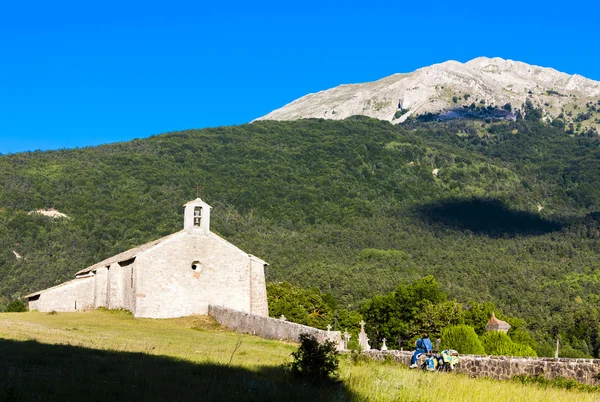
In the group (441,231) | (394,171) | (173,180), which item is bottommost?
(441,231)

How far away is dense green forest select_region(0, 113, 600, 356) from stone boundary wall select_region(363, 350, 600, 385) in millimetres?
53038

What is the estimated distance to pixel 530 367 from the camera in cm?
1555

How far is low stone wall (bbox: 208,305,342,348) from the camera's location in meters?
23.4

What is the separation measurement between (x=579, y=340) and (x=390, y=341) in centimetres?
2341

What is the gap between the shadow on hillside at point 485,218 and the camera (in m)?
132

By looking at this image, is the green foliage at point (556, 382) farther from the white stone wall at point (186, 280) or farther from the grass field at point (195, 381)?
the white stone wall at point (186, 280)

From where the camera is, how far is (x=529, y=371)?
1557 cm

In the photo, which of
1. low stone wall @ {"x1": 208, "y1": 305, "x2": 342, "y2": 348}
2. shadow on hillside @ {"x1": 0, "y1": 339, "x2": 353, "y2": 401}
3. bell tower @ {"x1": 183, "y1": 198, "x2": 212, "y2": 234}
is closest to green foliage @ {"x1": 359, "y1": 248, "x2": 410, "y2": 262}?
bell tower @ {"x1": 183, "y1": 198, "x2": 212, "y2": 234}

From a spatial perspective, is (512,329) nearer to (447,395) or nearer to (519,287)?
(519,287)

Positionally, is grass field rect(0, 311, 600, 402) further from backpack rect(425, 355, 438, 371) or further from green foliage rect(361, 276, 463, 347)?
green foliage rect(361, 276, 463, 347)

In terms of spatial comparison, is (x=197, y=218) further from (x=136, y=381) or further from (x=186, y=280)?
(x=136, y=381)

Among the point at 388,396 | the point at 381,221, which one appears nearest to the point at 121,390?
the point at 388,396

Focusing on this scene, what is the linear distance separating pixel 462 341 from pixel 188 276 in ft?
44.7

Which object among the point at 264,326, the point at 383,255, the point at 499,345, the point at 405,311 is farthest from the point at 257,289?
the point at 383,255
